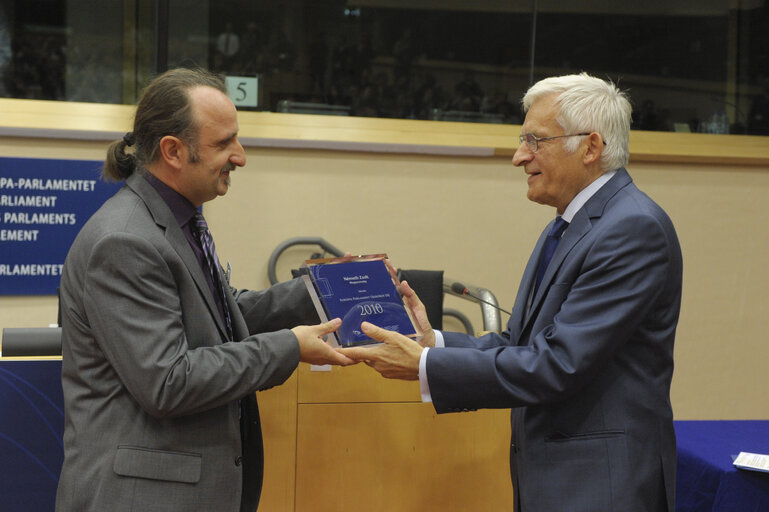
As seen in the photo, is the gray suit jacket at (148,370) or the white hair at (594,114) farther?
the white hair at (594,114)

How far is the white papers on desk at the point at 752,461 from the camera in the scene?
80.4 inches

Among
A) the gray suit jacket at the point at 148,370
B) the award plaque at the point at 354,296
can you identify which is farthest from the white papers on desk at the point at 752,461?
the gray suit jacket at the point at 148,370

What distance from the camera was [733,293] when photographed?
4.65m

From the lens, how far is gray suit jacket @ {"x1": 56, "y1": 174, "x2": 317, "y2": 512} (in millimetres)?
1607

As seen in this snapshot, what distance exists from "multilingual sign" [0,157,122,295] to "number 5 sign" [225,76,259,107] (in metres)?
0.81

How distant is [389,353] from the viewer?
203 centimetres

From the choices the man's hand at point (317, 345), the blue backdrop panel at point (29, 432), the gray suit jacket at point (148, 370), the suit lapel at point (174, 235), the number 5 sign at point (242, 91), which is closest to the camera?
the gray suit jacket at point (148, 370)

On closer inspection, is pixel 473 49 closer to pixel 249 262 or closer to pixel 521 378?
pixel 249 262

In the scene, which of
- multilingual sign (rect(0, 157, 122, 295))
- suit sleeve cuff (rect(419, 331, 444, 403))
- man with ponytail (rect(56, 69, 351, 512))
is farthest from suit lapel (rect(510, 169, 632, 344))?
multilingual sign (rect(0, 157, 122, 295))

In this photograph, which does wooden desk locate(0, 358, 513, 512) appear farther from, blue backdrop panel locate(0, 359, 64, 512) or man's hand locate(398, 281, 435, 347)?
blue backdrop panel locate(0, 359, 64, 512)

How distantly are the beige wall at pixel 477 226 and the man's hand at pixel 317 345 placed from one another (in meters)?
2.24

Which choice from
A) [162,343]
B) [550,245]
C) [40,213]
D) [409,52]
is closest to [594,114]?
[550,245]

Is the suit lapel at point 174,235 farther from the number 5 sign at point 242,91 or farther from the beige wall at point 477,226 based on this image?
the number 5 sign at point 242,91

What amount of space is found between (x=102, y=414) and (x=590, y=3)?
4281mm
